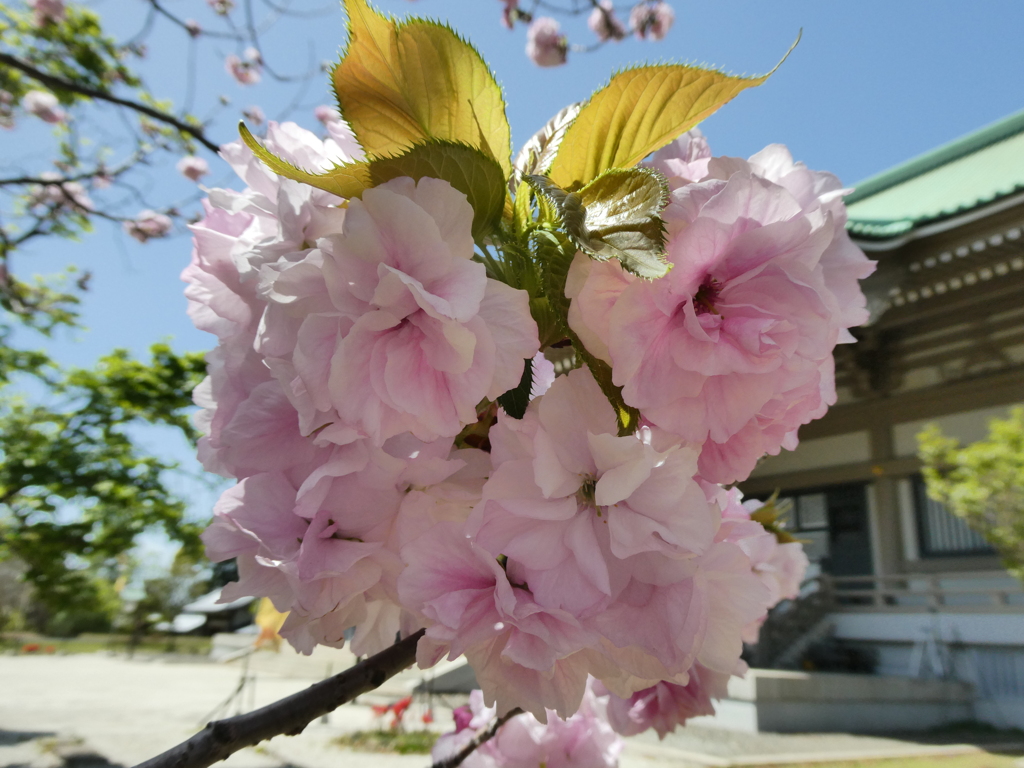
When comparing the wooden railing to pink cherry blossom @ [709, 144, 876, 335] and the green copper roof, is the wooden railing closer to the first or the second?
the green copper roof

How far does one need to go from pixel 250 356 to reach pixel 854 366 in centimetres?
747

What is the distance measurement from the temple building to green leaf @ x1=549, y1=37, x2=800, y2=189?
513 centimetres

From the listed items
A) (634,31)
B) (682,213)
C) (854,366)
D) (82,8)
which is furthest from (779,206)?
(854,366)

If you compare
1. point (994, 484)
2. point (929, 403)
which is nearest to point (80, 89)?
point (994, 484)

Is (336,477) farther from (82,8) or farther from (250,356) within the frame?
(82,8)

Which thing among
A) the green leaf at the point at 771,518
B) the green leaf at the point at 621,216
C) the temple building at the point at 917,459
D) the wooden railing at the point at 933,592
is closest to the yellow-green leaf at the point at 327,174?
the green leaf at the point at 621,216

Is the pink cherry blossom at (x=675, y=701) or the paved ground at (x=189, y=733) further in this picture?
the paved ground at (x=189, y=733)

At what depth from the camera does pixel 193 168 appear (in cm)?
640

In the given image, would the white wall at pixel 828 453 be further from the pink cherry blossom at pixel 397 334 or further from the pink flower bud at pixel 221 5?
the pink cherry blossom at pixel 397 334

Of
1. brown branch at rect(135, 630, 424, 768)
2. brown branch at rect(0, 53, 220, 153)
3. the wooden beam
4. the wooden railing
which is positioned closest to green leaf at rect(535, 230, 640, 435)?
brown branch at rect(135, 630, 424, 768)

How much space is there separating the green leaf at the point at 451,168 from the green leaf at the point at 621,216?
0.03m

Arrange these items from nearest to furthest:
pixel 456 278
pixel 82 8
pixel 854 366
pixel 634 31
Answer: pixel 456 278
pixel 82 8
pixel 634 31
pixel 854 366

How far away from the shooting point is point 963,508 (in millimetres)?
6031

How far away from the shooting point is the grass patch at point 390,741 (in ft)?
18.8
